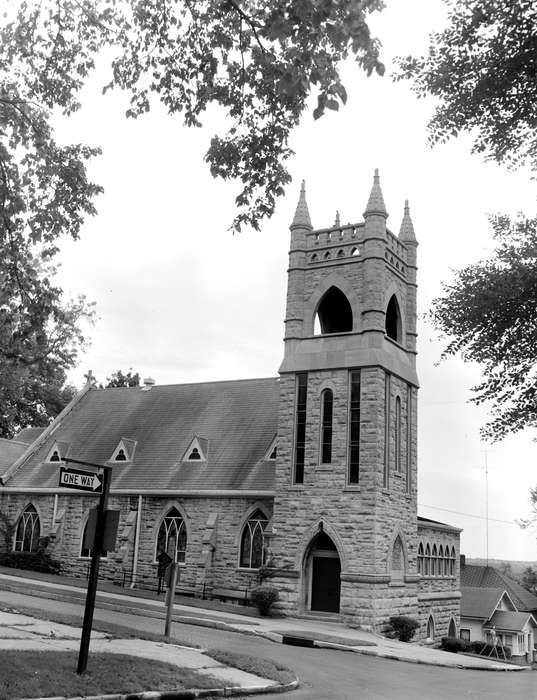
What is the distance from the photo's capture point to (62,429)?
40.9 meters

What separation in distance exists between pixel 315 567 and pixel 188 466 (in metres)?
8.29

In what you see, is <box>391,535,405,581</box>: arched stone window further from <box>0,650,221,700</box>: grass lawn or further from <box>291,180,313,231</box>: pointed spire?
<box>0,650,221,700</box>: grass lawn

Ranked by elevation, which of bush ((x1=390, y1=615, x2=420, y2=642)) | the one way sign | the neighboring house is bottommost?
the neighboring house

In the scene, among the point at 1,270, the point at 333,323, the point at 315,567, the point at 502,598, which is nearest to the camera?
the point at 1,270

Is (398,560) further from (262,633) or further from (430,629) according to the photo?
(262,633)

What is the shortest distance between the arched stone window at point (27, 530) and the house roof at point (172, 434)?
136cm

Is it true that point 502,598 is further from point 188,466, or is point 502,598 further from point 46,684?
point 46,684

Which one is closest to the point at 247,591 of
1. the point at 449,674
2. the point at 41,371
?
the point at 449,674

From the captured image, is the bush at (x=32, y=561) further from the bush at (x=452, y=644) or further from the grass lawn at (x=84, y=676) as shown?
the grass lawn at (x=84, y=676)

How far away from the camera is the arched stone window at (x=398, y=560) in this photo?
29.0 meters

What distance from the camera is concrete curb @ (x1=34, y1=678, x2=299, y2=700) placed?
10113 mm

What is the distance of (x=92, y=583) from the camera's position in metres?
11.5

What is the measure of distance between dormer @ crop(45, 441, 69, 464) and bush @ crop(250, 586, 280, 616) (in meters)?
15.3

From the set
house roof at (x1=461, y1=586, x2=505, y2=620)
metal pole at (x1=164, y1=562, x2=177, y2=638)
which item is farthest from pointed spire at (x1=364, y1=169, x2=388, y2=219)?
house roof at (x1=461, y1=586, x2=505, y2=620)
